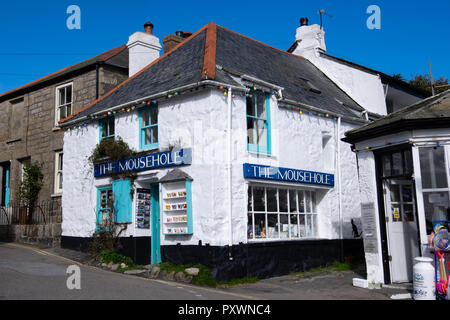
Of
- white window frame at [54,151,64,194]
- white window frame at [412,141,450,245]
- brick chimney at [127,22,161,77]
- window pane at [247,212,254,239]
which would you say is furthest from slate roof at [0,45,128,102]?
white window frame at [412,141,450,245]

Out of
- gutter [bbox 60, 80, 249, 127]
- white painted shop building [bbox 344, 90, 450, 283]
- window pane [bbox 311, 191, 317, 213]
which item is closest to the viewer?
white painted shop building [bbox 344, 90, 450, 283]

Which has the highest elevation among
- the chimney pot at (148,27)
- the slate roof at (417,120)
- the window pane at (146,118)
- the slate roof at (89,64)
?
the chimney pot at (148,27)

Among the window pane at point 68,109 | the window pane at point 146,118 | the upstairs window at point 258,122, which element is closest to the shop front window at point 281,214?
the upstairs window at point 258,122

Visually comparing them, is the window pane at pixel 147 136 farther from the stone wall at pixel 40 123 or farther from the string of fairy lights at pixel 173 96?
the stone wall at pixel 40 123

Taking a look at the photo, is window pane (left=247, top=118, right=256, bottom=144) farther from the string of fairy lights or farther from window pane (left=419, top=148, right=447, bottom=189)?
window pane (left=419, top=148, right=447, bottom=189)

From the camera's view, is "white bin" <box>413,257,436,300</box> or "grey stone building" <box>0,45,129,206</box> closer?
"white bin" <box>413,257,436,300</box>

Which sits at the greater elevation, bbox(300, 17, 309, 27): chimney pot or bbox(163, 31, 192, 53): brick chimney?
bbox(300, 17, 309, 27): chimney pot

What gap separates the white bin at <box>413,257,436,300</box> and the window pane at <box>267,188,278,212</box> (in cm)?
477

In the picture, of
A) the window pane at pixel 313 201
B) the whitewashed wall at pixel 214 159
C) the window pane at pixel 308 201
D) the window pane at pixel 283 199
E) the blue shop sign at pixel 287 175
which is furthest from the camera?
the window pane at pixel 313 201

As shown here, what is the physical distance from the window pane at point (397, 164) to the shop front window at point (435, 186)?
620 millimetres

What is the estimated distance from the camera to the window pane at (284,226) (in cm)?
1273

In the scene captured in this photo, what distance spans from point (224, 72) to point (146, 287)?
605cm

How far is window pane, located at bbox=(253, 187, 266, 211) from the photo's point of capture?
12141 millimetres
